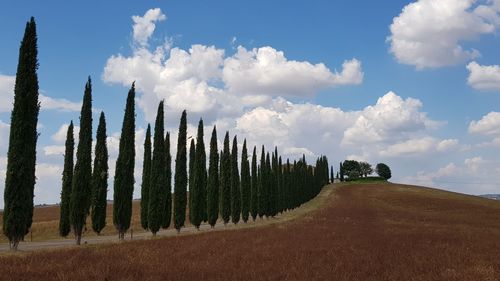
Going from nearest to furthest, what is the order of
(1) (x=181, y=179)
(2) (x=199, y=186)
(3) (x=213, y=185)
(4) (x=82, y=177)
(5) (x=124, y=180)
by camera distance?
(4) (x=82, y=177), (5) (x=124, y=180), (1) (x=181, y=179), (2) (x=199, y=186), (3) (x=213, y=185)

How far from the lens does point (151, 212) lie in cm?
4119

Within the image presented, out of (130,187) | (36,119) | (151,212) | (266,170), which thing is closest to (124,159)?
(130,187)

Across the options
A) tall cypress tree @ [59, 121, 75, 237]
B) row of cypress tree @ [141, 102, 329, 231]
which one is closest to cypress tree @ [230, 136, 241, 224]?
row of cypress tree @ [141, 102, 329, 231]

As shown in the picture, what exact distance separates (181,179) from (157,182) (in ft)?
17.5

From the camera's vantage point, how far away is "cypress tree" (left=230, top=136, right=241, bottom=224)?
59.1 m

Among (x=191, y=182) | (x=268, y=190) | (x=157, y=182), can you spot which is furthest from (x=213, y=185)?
(x=268, y=190)

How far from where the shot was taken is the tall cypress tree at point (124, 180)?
36750mm

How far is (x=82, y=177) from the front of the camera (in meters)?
32.8

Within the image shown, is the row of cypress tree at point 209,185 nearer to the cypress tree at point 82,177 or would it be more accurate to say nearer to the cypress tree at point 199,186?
the cypress tree at point 199,186

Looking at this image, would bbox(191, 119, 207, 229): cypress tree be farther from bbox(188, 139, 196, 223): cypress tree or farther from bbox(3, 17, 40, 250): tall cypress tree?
bbox(3, 17, 40, 250): tall cypress tree

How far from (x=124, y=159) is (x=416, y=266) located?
25.8m

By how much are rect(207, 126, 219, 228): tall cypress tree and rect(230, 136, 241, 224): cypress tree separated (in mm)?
5266

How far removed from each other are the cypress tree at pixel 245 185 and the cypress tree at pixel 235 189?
2.99 m

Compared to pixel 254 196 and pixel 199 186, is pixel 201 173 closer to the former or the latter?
pixel 199 186
